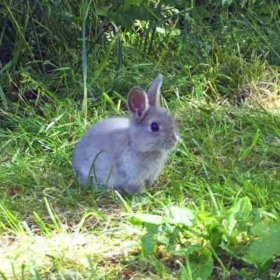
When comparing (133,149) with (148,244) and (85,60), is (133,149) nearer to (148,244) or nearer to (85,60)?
(148,244)

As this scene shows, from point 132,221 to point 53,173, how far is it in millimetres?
956

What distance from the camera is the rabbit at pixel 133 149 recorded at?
4055mm

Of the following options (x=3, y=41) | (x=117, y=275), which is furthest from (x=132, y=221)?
(x=3, y=41)

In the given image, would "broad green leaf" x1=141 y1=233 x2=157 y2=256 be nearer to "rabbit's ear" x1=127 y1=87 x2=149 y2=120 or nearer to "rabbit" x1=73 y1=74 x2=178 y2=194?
"rabbit" x1=73 y1=74 x2=178 y2=194

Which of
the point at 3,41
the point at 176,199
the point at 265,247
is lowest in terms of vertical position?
the point at 3,41

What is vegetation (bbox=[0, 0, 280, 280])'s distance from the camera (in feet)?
11.2

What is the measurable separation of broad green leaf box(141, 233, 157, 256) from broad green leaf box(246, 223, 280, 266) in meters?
0.37

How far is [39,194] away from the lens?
4.20m

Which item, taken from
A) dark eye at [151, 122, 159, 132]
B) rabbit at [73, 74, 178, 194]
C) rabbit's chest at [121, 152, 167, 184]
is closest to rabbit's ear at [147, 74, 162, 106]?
rabbit at [73, 74, 178, 194]

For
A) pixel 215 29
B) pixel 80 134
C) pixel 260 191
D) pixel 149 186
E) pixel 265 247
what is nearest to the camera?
pixel 265 247

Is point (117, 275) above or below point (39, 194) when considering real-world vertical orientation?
above

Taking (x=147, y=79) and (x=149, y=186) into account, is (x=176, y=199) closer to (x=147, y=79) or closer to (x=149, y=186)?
(x=149, y=186)

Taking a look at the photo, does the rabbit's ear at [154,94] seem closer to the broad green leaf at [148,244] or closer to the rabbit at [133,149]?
the rabbit at [133,149]

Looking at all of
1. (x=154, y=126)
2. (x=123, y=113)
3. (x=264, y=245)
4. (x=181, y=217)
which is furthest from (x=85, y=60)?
(x=264, y=245)
